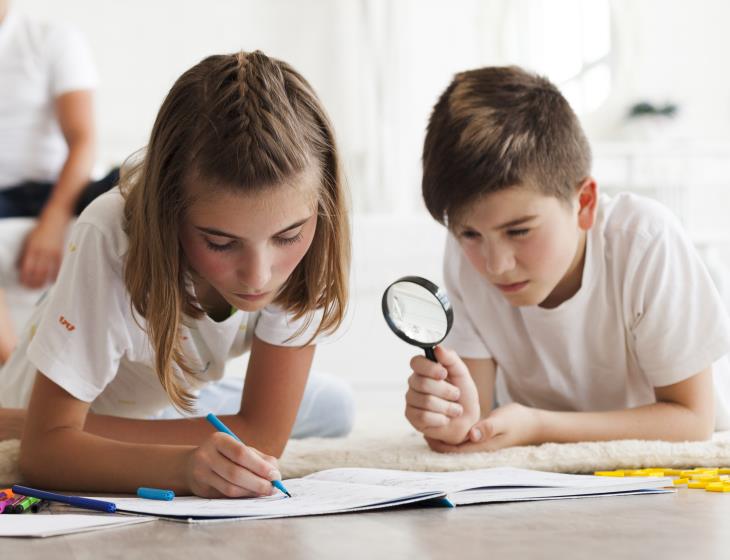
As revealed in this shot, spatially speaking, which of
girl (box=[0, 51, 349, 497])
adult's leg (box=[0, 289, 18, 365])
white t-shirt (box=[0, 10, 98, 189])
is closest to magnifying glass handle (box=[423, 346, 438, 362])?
girl (box=[0, 51, 349, 497])

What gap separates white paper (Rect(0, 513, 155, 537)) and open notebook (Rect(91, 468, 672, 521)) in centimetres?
3

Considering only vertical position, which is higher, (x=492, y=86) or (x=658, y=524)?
(x=492, y=86)

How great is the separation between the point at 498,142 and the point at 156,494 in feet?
2.47

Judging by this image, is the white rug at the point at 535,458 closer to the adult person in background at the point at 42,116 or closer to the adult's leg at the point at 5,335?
the adult's leg at the point at 5,335

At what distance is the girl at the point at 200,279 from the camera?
1.13 meters

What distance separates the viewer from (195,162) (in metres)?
1.14

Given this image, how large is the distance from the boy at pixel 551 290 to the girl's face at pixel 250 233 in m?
0.26

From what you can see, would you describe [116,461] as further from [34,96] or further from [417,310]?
[34,96]

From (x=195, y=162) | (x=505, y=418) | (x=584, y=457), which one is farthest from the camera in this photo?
(x=505, y=418)

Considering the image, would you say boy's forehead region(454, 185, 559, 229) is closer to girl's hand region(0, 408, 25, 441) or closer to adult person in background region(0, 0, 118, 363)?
girl's hand region(0, 408, 25, 441)

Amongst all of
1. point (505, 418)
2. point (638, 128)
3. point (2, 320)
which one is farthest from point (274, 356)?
point (638, 128)

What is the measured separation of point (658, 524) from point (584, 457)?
450 mm

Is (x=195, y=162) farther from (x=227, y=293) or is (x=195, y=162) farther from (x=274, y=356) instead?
(x=274, y=356)

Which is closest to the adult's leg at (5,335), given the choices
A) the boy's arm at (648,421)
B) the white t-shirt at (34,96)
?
the white t-shirt at (34,96)
